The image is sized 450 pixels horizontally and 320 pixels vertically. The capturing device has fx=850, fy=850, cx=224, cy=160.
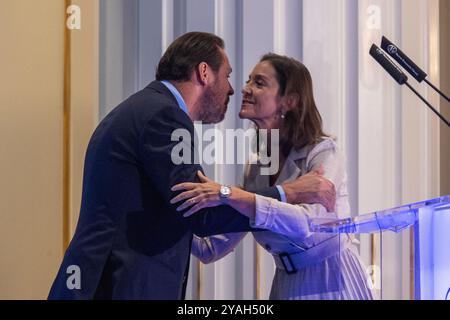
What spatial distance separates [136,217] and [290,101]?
1.96ft

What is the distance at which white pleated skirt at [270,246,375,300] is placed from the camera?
6.67ft

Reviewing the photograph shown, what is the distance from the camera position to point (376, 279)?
2.41m

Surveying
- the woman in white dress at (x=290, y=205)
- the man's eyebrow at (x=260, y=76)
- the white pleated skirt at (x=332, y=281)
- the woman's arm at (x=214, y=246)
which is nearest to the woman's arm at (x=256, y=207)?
the woman in white dress at (x=290, y=205)

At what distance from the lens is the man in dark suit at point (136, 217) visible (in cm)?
209

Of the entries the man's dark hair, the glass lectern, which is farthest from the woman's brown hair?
the glass lectern

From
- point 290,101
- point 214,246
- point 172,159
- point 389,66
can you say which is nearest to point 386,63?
point 389,66

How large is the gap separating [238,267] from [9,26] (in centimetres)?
94

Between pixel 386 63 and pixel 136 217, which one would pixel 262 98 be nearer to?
pixel 386 63

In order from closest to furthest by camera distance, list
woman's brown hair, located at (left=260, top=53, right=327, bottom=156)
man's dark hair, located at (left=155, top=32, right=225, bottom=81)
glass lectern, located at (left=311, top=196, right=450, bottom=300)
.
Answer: glass lectern, located at (left=311, top=196, right=450, bottom=300), man's dark hair, located at (left=155, top=32, right=225, bottom=81), woman's brown hair, located at (left=260, top=53, right=327, bottom=156)

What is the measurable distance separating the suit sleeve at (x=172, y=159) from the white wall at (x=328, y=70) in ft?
0.96

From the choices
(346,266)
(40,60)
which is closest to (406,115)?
(346,266)

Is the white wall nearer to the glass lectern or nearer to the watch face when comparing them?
the watch face

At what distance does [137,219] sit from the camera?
2109 mm

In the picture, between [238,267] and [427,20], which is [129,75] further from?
[427,20]
